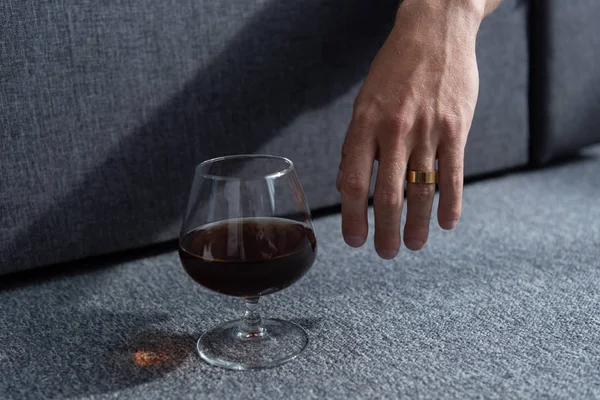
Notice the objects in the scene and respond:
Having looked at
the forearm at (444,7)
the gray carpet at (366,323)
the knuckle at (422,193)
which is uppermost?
the forearm at (444,7)

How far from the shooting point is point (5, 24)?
906 mm

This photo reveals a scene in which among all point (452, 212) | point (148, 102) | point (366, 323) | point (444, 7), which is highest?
point (444, 7)

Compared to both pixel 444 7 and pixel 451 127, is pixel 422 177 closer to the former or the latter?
pixel 451 127

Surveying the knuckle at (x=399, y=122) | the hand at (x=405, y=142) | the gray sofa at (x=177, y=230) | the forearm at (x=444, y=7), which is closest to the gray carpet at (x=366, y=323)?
the gray sofa at (x=177, y=230)

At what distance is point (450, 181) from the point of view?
0.83 metres

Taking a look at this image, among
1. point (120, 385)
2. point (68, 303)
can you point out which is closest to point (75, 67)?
point (68, 303)

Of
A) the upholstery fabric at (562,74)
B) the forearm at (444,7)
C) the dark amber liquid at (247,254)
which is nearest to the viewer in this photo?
the dark amber liquid at (247,254)

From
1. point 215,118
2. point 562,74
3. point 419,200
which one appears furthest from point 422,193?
point 562,74

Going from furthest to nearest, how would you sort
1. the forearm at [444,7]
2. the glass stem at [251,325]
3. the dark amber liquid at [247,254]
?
the forearm at [444,7], the glass stem at [251,325], the dark amber liquid at [247,254]

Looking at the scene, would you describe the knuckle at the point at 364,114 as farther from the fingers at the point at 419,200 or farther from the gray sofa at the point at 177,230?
the gray sofa at the point at 177,230

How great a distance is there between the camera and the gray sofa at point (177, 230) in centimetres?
75

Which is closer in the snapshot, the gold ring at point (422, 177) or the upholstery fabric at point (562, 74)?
the gold ring at point (422, 177)

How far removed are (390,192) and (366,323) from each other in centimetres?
16

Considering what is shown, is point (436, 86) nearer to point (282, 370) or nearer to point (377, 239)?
point (377, 239)
